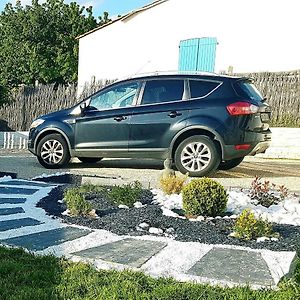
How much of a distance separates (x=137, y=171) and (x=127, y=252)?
5.12 m

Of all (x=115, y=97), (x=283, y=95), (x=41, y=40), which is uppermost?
(x=41, y=40)

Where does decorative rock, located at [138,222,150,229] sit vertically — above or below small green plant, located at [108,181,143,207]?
below

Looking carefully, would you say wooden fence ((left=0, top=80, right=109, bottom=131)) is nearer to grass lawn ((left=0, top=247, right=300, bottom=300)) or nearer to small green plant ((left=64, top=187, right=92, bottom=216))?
small green plant ((left=64, top=187, right=92, bottom=216))

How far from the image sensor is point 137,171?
28.9 feet

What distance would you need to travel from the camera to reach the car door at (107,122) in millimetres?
8766

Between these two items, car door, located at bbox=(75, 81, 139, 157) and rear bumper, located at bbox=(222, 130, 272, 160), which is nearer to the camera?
rear bumper, located at bbox=(222, 130, 272, 160)

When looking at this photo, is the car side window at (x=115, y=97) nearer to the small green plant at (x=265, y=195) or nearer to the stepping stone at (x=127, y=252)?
the small green plant at (x=265, y=195)

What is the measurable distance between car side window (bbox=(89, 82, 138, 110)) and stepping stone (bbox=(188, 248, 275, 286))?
5464mm

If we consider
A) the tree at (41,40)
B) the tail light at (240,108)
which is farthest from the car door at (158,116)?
the tree at (41,40)

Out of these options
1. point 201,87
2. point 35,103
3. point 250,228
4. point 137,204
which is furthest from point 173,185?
point 35,103

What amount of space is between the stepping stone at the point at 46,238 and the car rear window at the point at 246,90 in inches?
188

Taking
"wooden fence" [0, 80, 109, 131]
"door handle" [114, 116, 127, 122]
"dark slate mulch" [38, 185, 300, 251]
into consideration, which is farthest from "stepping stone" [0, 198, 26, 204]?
"wooden fence" [0, 80, 109, 131]

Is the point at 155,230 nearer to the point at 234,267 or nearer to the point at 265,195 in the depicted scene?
the point at 234,267

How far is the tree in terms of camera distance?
31.2 metres
